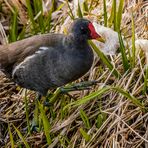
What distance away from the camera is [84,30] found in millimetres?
3326

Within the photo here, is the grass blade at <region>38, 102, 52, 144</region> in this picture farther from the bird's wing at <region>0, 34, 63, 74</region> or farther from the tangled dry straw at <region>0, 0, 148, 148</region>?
the bird's wing at <region>0, 34, 63, 74</region>

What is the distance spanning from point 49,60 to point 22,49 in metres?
0.20

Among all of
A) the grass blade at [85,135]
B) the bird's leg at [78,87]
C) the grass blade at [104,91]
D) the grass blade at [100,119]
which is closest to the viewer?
the grass blade at [104,91]

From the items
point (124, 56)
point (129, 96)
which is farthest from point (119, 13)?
point (129, 96)

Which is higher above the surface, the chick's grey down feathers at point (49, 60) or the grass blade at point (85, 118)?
the chick's grey down feathers at point (49, 60)

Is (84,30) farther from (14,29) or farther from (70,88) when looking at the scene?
(14,29)

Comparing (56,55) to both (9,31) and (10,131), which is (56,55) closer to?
(10,131)

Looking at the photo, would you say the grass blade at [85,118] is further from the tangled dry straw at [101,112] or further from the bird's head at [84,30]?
the bird's head at [84,30]

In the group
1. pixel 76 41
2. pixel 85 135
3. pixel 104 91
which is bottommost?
pixel 85 135

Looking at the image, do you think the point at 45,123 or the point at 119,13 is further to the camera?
the point at 119,13

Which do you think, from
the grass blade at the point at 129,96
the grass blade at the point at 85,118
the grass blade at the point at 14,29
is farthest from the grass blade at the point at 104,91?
the grass blade at the point at 14,29

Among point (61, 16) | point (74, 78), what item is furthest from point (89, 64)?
point (61, 16)

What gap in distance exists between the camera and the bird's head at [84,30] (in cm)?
331

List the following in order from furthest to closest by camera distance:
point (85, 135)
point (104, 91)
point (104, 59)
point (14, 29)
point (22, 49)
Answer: point (14, 29)
point (22, 49)
point (104, 59)
point (85, 135)
point (104, 91)
